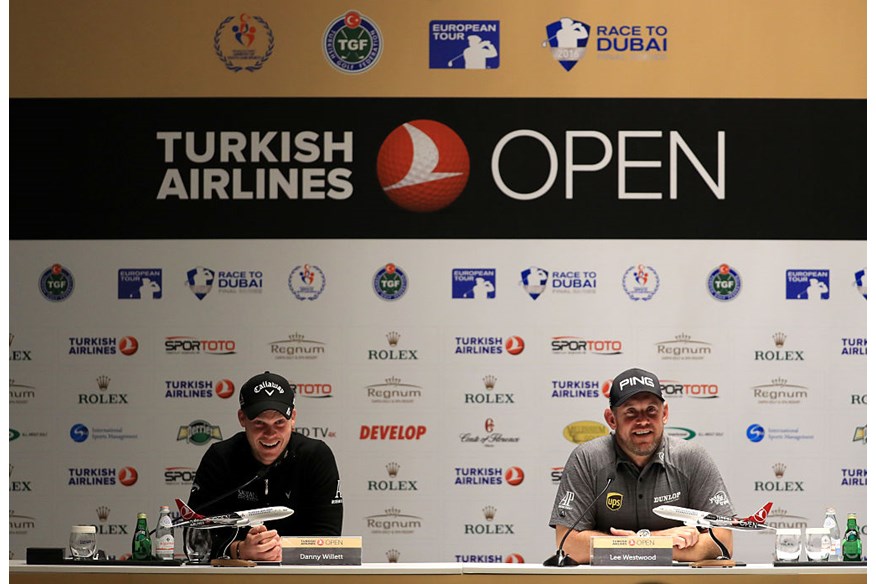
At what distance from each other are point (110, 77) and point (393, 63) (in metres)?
1.59

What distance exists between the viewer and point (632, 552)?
3.56 m

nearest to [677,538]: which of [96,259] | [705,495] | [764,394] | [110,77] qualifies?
[705,495]

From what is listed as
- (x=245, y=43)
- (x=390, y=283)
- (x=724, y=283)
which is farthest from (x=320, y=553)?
(x=245, y=43)

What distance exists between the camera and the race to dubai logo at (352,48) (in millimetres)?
5797

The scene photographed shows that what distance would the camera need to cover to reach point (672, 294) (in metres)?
5.69

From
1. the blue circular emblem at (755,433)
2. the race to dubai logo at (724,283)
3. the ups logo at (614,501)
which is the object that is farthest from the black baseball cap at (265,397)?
the blue circular emblem at (755,433)

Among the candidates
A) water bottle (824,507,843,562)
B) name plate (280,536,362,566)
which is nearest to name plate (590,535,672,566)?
water bottle (824,507,843,562)

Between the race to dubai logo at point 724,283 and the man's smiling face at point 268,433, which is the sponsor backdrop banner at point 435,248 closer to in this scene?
the race to dubai logo at point 724,283

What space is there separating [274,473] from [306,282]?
5.74 ft

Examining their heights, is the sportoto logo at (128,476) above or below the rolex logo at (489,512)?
above

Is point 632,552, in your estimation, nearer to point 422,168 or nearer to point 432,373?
point 432,373

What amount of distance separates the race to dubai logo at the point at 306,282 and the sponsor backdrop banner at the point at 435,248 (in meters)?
0.02

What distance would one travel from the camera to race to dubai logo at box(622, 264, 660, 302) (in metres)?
5.70

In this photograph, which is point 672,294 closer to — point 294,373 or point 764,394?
point 764,394
